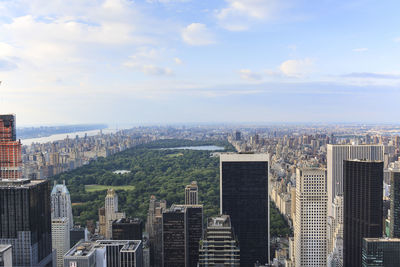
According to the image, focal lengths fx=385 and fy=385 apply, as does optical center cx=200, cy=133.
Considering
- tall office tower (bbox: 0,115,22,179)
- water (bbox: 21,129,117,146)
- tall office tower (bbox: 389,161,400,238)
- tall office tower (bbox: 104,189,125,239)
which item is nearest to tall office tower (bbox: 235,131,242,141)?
water (bbox: 21,129,117,146)

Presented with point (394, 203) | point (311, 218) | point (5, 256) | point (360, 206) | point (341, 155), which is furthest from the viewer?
point (341, 155)

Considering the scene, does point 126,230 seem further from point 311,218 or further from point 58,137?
point 58,137

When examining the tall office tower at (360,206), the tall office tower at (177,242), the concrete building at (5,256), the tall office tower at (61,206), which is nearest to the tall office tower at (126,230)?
the tall office tower at (177,242)

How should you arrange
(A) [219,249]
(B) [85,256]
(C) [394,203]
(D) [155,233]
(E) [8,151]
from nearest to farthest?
(A) [219,249] < (B) [85,256] < (E) [8,151] < (C) [394,203] < (D) [155,233]

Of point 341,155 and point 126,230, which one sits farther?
point 341,155

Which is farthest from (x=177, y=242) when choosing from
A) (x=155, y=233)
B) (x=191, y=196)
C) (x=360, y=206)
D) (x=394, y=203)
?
(x=394, y=203)

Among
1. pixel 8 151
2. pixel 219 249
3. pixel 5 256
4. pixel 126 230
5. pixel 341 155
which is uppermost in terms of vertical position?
pixel 8 151
